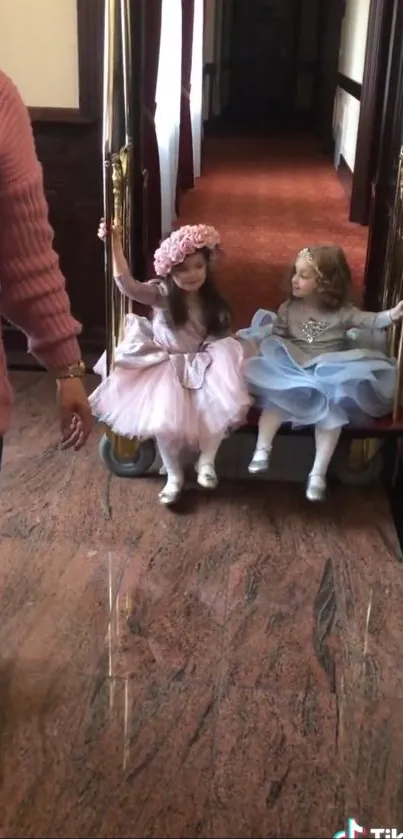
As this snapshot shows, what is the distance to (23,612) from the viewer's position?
6.43 feet

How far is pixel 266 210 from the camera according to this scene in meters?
3.10

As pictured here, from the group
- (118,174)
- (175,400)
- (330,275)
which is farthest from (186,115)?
(175,400)

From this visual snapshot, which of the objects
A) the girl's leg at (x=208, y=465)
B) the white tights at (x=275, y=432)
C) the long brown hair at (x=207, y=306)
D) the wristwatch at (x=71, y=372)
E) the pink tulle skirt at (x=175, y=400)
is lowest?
the girl's leg at (x=208, y=465)

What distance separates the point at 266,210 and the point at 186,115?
441 mm

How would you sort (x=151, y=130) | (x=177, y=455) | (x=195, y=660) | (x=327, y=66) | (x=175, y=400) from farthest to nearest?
(x=151, y=130) → (x=327, y=66) → (x=177, y=455) → (x=175, y=400) → (x=195, y=660)

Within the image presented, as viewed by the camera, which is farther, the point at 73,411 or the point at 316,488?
the point at 316,488

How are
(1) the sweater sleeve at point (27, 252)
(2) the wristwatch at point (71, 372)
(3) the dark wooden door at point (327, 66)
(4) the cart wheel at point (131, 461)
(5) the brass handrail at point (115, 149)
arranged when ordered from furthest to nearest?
(3) the dark wooden door at point (327, 66) → (4) the cart wheel at point (131, 461) → (5) the brass handrail at point (115, 149) → (2) the wristwatch at point (71, 372) → (1) the sweater sleeve at point (27, 252)

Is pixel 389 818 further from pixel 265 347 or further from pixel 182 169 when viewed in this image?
pixel 182 169

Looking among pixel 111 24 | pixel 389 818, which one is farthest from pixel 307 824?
pixel 111 24

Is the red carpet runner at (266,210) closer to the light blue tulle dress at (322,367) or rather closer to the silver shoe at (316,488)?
the light blue tulle dress at (322,367)

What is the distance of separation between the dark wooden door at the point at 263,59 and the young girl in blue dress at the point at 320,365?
2.57 ft

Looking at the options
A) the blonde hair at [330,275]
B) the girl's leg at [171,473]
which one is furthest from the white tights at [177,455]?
the blonde hair at [330,275]

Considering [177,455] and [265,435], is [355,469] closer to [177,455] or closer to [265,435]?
[265,435]

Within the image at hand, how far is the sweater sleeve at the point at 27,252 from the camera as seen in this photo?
Result: 4.09 ft
